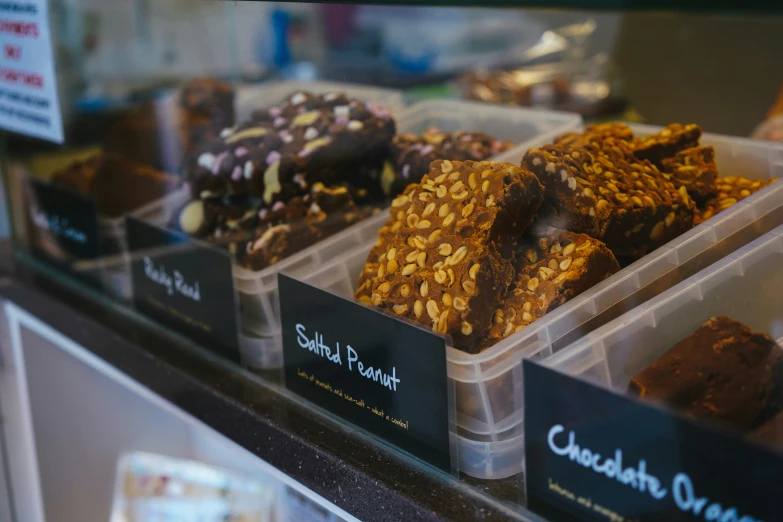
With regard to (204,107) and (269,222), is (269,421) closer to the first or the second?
(269,222)

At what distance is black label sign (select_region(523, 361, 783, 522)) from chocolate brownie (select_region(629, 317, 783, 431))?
0.14 feet

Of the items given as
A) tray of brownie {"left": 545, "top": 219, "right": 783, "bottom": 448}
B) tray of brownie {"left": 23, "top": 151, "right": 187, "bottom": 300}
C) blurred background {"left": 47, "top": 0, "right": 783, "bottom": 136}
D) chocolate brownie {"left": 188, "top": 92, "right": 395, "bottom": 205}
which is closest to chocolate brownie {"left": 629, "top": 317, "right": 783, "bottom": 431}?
tray of brownie {"left": 545, "top": 219, "right": 783, "bottom": 448}

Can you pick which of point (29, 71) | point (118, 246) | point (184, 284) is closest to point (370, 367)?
point (184, 284)

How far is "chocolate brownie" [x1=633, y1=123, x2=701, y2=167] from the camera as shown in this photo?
1032 millimetres

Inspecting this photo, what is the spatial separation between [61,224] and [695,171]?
3.47ft

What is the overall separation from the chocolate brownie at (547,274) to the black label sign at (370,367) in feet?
0.26

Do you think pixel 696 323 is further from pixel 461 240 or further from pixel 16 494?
pixel 16 494

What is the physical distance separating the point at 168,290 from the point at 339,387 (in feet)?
1.27

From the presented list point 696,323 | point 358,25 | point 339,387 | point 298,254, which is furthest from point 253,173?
point 358,25

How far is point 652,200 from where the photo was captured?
0.91m

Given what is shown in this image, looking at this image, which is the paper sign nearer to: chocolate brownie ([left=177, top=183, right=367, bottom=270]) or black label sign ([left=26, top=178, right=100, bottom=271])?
black label sign ([left=26, top=178, right=100, bottom=271])

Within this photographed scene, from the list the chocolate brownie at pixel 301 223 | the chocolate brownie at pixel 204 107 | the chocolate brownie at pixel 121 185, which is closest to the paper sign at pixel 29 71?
the chocolate brownie at pixel 121 185

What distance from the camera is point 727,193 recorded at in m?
1.02

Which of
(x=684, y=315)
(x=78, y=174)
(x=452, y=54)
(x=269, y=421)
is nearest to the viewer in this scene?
(x=684, y=315)
